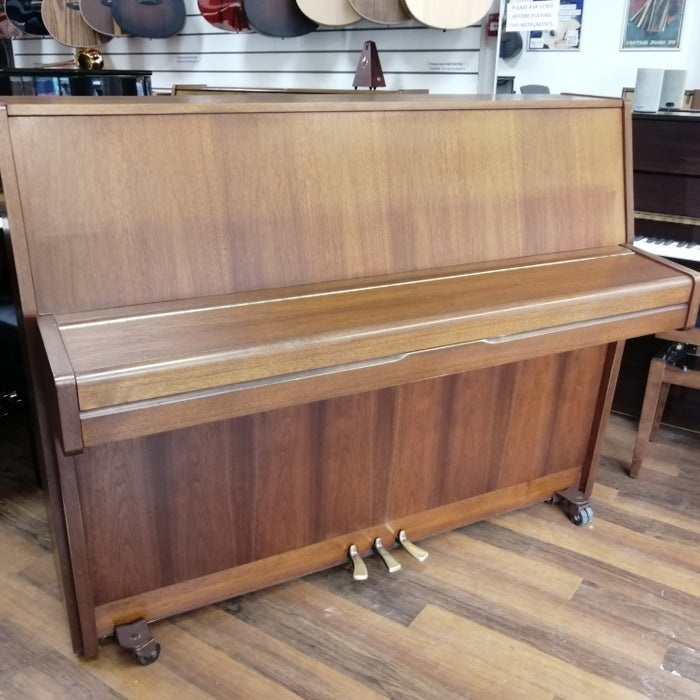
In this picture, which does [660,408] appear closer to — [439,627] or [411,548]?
[411,548]

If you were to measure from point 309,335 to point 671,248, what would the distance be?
4.79 ft

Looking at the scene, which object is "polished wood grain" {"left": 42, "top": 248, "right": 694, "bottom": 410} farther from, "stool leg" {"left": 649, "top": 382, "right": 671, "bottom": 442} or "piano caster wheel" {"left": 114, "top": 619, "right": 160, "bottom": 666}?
"stool leg" {"left": 649, "top": 382, "right": 671, "bottom": 442}

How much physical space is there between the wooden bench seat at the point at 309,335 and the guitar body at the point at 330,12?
2.40 meters

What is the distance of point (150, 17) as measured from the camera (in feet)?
13.9

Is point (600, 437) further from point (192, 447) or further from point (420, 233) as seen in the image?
point (192, 447)

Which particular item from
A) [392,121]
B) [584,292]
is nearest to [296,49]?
[392,121]

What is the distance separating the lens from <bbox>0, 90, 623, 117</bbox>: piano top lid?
1.24 m

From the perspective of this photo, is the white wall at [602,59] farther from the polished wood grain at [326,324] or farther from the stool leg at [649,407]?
the polished wood grain at [326,324]

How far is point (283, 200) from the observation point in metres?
1.46

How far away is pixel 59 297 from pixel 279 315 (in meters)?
0.39

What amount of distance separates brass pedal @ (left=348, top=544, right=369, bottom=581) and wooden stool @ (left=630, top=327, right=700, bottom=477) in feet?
3.25

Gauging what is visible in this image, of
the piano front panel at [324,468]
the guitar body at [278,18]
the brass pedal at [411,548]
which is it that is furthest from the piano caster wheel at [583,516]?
the guitar body at [278,18]

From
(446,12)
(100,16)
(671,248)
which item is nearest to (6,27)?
(100,16)

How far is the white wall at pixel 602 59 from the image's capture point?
2967 millimetres
